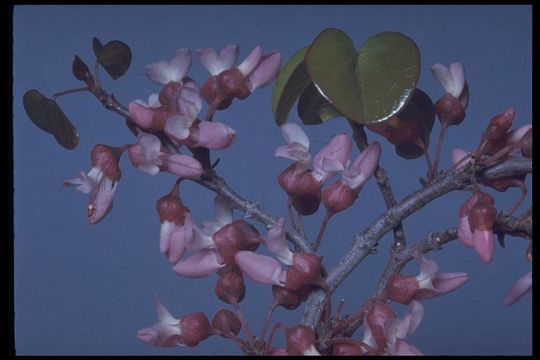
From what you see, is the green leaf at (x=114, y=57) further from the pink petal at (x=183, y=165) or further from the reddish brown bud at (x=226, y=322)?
the reddish brown bud at (x=226, y=322)

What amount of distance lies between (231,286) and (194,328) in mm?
58

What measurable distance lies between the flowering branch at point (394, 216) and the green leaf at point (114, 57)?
0.34 m

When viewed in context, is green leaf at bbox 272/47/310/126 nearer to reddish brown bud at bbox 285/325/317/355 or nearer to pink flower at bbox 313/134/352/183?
pink flower at bbox 313/134/352/183

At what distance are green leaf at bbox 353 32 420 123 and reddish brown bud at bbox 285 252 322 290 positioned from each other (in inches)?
5.8

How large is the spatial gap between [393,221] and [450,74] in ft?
0.58

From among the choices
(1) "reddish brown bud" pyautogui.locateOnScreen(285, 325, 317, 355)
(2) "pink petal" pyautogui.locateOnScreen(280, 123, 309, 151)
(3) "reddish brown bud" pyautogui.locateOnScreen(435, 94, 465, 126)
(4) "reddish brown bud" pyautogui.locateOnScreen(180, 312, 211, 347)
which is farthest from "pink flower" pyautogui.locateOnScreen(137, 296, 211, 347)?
(3) "reddish brown bud" pyautogui.locateOnScreen(435, 94, 465, 126)

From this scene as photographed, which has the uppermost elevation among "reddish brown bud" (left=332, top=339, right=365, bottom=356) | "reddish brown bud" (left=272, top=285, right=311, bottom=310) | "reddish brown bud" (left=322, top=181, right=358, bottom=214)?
"reddish brown bud" (left=322, top=181, right=358, bottom=214)

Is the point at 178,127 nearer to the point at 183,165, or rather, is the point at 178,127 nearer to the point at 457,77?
Result: the point at 183,165

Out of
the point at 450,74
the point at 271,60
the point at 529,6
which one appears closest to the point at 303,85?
the point at 271,60

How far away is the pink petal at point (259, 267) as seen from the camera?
723 mm

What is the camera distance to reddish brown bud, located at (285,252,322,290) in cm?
72

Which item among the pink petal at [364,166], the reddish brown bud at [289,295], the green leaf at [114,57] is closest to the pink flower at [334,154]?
the pink petal at [364,166]

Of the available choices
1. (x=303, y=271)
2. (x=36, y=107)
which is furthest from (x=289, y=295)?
(x=36, y=107)

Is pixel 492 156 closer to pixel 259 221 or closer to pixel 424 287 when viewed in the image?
pixel 424 287
